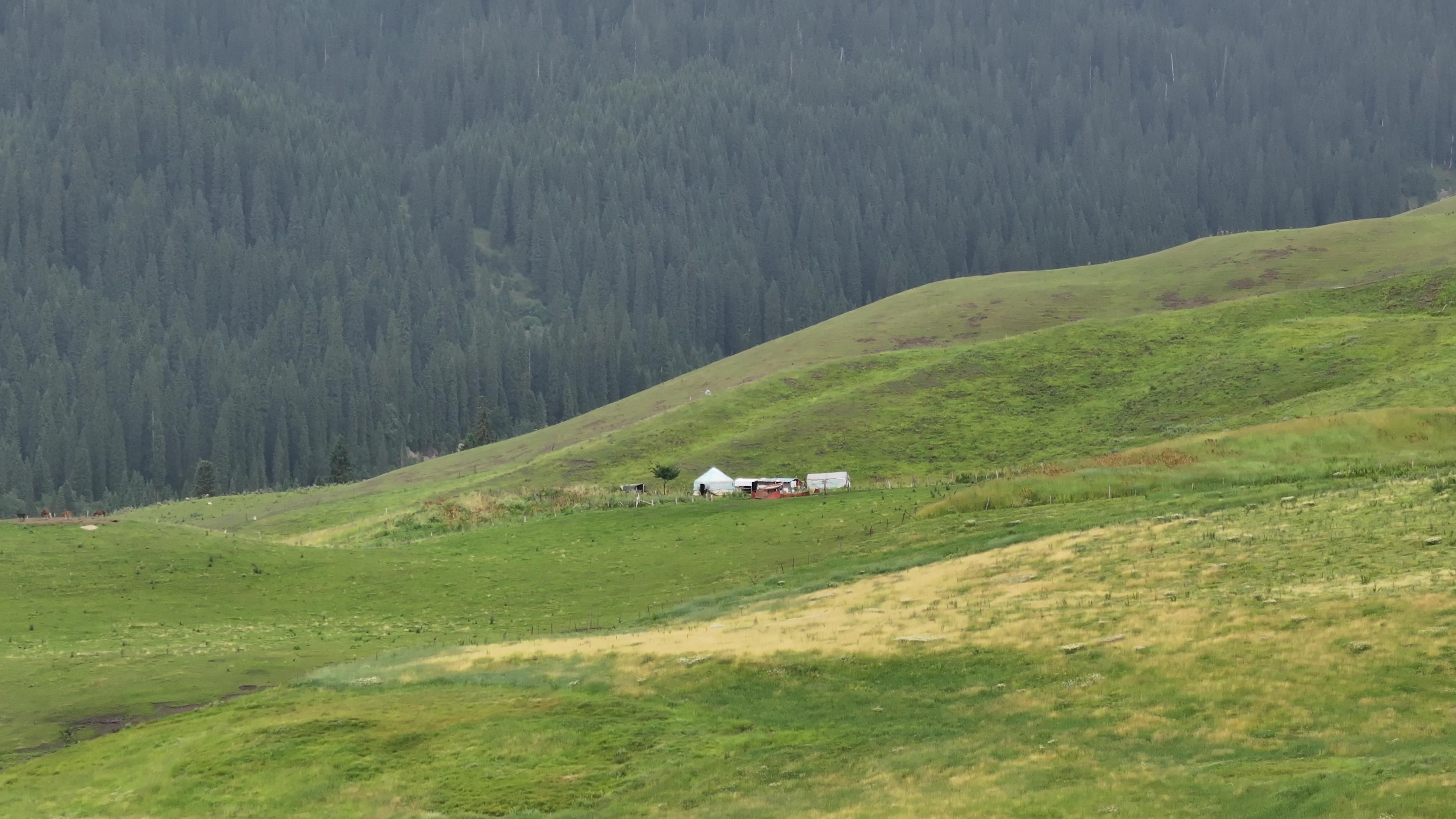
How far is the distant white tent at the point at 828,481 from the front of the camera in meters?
106

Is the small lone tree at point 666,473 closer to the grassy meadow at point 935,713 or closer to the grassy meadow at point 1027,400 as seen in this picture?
the grassy meadow at point 1027,400

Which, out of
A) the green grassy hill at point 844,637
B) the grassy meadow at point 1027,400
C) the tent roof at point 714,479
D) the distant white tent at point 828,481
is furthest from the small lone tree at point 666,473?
the distant white tent at point 828,481

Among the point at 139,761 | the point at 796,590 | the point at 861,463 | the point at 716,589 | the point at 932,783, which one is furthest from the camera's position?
the point at 861,463

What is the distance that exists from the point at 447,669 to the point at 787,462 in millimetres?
66449

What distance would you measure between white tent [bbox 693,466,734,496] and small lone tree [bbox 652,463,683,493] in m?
2.22

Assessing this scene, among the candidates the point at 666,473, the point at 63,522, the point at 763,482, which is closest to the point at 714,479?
the point at 666,473

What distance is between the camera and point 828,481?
10644 centimetres

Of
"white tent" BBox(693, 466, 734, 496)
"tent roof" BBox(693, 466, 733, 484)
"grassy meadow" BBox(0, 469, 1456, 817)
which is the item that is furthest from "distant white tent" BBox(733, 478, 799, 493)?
"grassy meadow" BBox(0, 469, 1456, 817)

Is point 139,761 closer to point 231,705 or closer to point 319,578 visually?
point 231,705

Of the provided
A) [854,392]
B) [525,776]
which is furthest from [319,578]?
[854,392]

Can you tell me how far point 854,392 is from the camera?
458ft

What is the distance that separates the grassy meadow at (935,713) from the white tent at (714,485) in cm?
4961

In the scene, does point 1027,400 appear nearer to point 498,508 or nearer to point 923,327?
point 923,327

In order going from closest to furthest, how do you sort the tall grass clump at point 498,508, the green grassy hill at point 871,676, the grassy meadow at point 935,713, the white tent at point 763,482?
the grassy meadow at point 935,713 < the green grassy hill at point 871,676 < the tall grass clump at point 498,508 < the white tent at point 763,482
